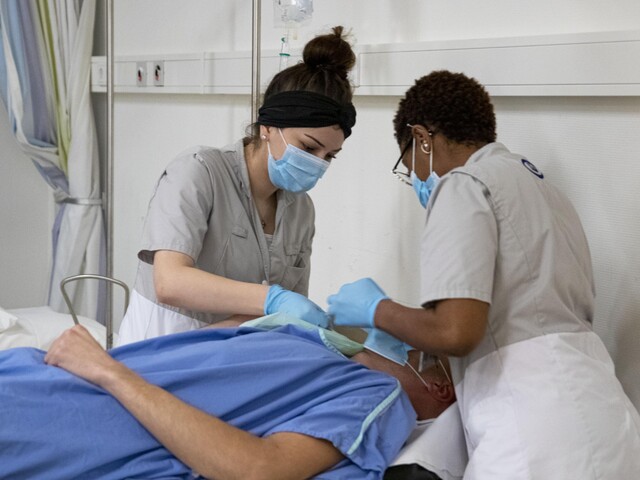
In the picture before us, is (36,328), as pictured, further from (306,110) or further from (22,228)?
(306,110)

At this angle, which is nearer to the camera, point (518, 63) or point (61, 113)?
point (518, 63)

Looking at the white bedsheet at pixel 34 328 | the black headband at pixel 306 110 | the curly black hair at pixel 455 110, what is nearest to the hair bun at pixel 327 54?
the black headband at pixel 306 110

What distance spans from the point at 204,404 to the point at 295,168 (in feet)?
2.19

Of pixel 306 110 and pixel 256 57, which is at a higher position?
pixel 256 57

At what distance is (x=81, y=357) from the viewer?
1.51 m

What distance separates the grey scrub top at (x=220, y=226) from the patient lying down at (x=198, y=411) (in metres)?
0.31

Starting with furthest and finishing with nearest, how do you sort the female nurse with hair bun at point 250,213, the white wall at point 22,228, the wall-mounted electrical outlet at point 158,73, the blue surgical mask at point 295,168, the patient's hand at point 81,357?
the white wall at point 22,228 → the wall-mounted electrical outlet at point 158,73 → the blue surgical mask at point 295,168 → the female nurse with hair bun at point 250,213 → the patient's hand at point 81,357

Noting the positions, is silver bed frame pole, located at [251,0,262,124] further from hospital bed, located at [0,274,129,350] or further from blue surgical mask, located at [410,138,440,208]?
blue surgical mask, located at [410,138,440,208]

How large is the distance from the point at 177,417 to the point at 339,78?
936mm

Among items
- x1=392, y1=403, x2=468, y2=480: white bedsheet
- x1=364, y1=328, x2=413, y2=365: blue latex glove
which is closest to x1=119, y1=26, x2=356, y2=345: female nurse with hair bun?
x1=364, y1=328, x2=413, y2=365: blue latex glove

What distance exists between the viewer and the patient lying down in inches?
52.6

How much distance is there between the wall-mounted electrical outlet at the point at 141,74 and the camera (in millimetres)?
3406

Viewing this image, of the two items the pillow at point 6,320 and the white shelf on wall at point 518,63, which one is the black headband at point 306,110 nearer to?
the white shelf on wall at point 518,63

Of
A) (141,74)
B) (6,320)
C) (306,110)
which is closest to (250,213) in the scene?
(306,110)
